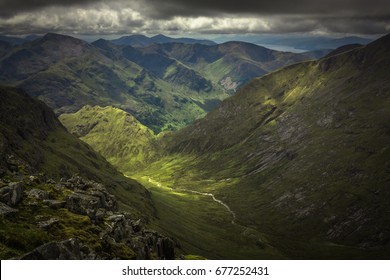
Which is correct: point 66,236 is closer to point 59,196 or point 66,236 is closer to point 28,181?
point 59,196

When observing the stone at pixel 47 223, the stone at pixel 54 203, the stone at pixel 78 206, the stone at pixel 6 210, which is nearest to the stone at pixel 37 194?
the stone at pixel 54 203

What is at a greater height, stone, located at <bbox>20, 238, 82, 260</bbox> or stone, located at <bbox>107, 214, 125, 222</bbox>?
stone, located at <bbox>20, 238, 82, 260</bbox>

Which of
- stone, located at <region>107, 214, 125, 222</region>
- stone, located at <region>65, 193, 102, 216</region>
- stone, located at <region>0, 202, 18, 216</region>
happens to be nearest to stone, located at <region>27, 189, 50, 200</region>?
stone, located at <region>65, 193, 102, 216</region>

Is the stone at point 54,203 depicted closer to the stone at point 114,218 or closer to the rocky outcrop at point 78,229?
the rocky outcrop at point 78,229

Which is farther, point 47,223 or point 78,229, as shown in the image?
point 78,229

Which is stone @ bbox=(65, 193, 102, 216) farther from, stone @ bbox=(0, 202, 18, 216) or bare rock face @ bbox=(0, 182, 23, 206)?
stone @ bbox=(0, 202, 18, 216)

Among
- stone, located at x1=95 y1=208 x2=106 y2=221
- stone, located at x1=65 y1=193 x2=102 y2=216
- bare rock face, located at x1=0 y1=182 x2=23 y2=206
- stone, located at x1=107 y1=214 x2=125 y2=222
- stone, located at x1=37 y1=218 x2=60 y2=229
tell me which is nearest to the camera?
stone, located at x1=37 y1=218 x2=60 y2=229

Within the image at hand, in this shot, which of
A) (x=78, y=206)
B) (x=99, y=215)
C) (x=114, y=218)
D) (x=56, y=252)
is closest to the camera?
(x=56, y=252)

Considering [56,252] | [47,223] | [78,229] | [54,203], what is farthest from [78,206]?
[56,252]

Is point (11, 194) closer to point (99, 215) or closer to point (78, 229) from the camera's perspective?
point (78, 229)
